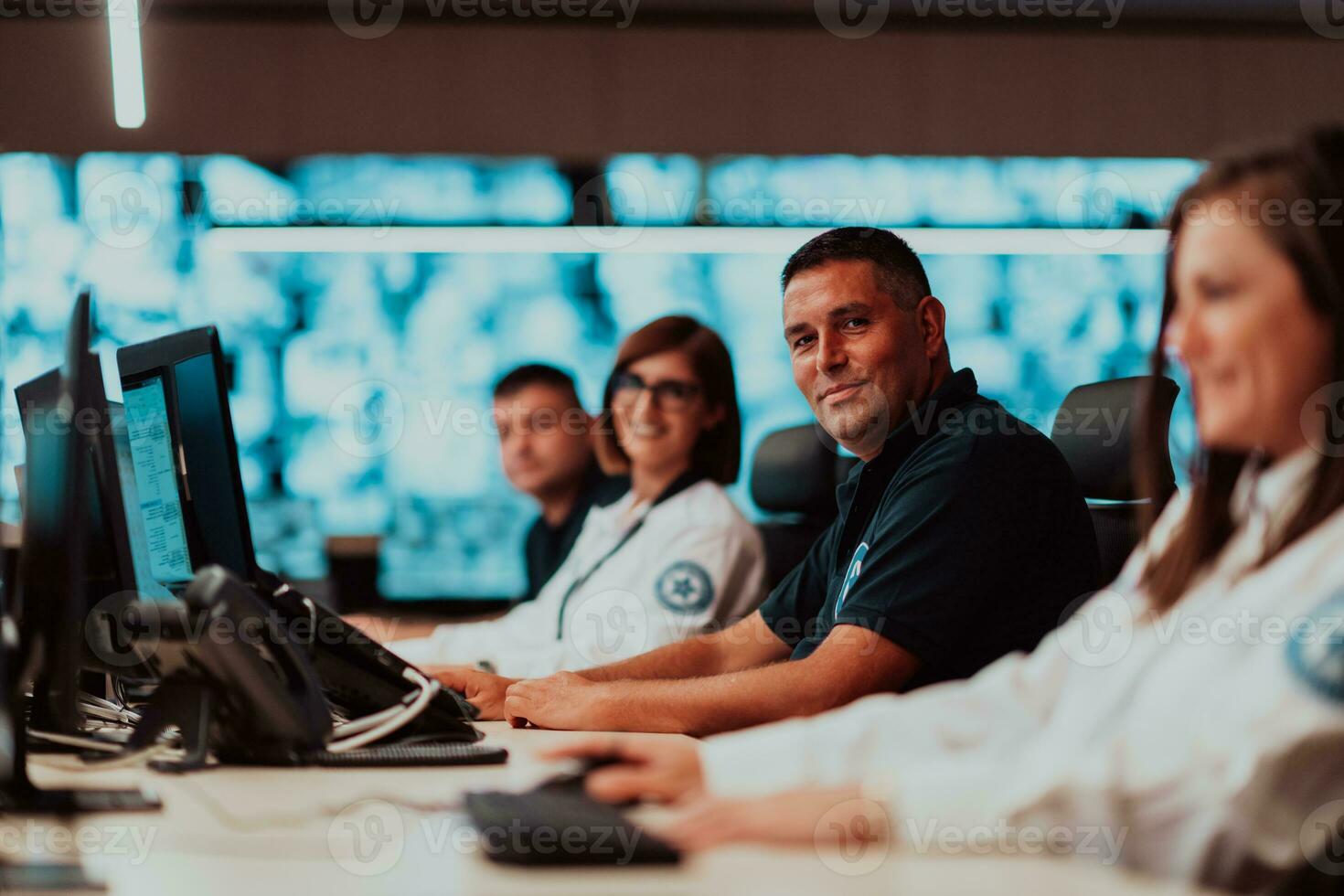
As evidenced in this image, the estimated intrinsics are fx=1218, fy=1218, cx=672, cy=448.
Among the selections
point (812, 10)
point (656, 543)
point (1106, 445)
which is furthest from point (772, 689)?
point (812, 10)

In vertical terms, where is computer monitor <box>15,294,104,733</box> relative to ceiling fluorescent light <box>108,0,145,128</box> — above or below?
below

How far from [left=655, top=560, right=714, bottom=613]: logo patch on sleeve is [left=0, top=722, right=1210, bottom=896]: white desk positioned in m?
1.53

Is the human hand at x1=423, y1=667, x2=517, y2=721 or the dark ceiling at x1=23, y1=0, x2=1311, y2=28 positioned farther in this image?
the dark ceiling at x1=23, y1=0, x2=1311, y2=28

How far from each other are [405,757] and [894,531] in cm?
73

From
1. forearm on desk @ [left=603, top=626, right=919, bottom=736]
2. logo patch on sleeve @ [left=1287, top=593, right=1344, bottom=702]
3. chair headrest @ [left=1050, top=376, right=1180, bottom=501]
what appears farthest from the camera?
chair headrest @ [left=1050, top=376, right=1180, bottom=501]

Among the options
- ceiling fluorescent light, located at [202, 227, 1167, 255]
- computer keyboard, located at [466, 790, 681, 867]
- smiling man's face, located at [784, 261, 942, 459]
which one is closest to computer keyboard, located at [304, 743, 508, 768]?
computer keyboard, located at [466, 790, 681, 867]

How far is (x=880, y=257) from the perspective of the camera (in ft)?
6.34

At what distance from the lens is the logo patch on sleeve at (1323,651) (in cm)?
73

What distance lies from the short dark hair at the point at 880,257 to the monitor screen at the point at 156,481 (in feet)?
3.30

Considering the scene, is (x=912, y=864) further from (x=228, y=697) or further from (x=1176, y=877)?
(x=228, y=697)

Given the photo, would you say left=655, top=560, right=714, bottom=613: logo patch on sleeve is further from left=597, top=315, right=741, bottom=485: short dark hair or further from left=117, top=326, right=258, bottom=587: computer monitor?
left=117, top=326, right=258, bottom=587: computer monitor

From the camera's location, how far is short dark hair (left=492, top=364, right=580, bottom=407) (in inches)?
145

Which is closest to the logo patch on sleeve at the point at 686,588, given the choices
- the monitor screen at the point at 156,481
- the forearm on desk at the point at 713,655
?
the forearm on desk at the point at 713,655

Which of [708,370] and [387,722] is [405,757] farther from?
[708,370]
